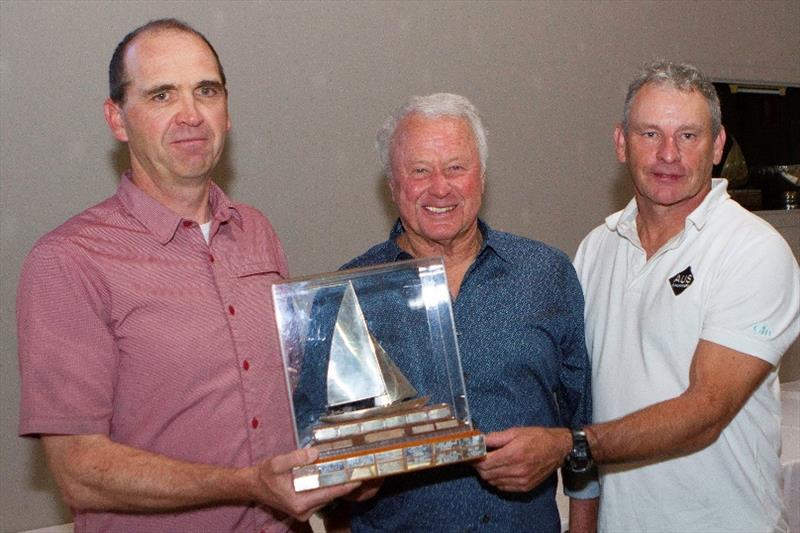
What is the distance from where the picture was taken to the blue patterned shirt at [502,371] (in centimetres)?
197

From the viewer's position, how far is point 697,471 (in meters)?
2.03

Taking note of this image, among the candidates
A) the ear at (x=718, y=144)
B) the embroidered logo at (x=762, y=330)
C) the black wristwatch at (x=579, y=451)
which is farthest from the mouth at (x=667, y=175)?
the black wristwatch at (x=579, y=451)

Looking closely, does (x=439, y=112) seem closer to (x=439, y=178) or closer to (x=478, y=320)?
(x=439, y=178)

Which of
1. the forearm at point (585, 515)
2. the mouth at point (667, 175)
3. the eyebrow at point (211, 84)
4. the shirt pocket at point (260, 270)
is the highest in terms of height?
the eyebrow at point (211, 84)

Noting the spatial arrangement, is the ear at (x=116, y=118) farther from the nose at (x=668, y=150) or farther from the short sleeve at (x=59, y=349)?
the nose at (x=668, y=150)

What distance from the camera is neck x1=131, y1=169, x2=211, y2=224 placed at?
6.22 ft

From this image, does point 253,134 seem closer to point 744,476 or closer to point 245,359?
point 245,359

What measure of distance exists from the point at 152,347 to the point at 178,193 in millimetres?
345

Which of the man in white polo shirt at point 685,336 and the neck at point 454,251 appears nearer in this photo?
the man in white polo shirt at point 685,336

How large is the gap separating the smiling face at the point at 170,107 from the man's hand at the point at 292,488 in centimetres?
64

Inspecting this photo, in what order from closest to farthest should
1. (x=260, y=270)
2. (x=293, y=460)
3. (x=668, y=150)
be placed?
1. (x=293, y=460)
2. (x=260, y=270)
3. (x=668, y=150)

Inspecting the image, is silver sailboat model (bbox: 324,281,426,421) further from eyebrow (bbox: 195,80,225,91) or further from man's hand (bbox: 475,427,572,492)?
eyebrow (bbox: 195,80,225,91)

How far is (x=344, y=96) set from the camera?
3.42m

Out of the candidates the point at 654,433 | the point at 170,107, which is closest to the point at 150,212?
the point at 170,107
